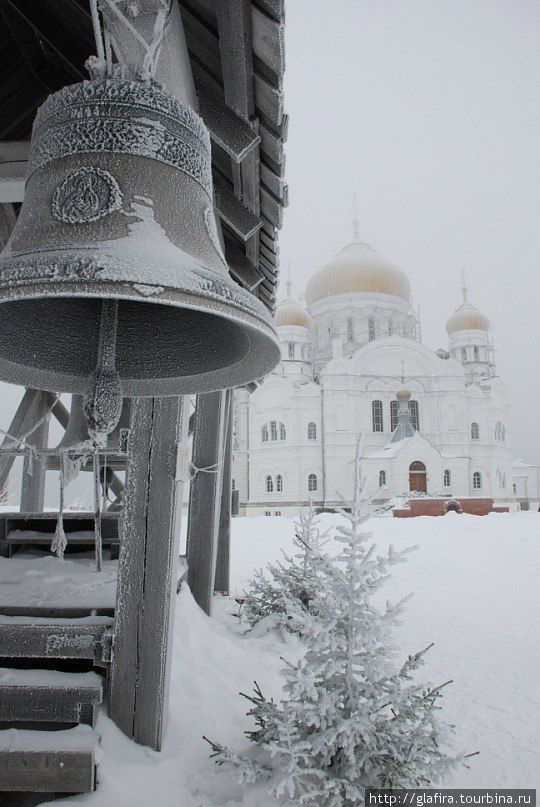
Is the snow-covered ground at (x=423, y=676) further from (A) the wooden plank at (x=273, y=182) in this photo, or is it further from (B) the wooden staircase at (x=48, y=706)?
(A) the wooden plank at (x=273, y=182)

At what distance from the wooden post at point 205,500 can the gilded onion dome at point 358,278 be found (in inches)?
1481

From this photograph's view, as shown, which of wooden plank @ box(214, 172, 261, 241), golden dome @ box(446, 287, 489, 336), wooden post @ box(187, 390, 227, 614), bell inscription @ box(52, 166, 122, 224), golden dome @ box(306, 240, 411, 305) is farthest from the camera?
golden dome @ box(446, 287, 489, 336)

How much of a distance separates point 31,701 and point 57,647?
0.25m

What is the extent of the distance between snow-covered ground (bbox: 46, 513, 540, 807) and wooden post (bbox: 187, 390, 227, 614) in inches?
14.3

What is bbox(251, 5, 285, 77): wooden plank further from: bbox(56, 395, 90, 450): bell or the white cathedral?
the white cathedral

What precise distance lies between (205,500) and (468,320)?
41612 mm

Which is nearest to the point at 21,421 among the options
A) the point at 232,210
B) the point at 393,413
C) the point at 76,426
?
the point at 76,426

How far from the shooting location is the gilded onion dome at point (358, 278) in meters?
41.8

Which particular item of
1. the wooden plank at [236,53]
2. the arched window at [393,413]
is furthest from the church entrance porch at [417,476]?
the wooden plank at [236,53]

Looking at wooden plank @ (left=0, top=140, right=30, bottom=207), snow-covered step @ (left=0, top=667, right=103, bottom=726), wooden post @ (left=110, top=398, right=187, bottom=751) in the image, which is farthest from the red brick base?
wooden plank @ (left=0, top=140, right=30, bottom=207)

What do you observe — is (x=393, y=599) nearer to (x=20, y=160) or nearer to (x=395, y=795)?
(x=395, y=795)

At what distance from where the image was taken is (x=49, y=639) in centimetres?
276

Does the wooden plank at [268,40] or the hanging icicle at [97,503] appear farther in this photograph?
the hanging icicle at [97,503]

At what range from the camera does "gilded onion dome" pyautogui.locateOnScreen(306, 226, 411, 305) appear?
41.8m
